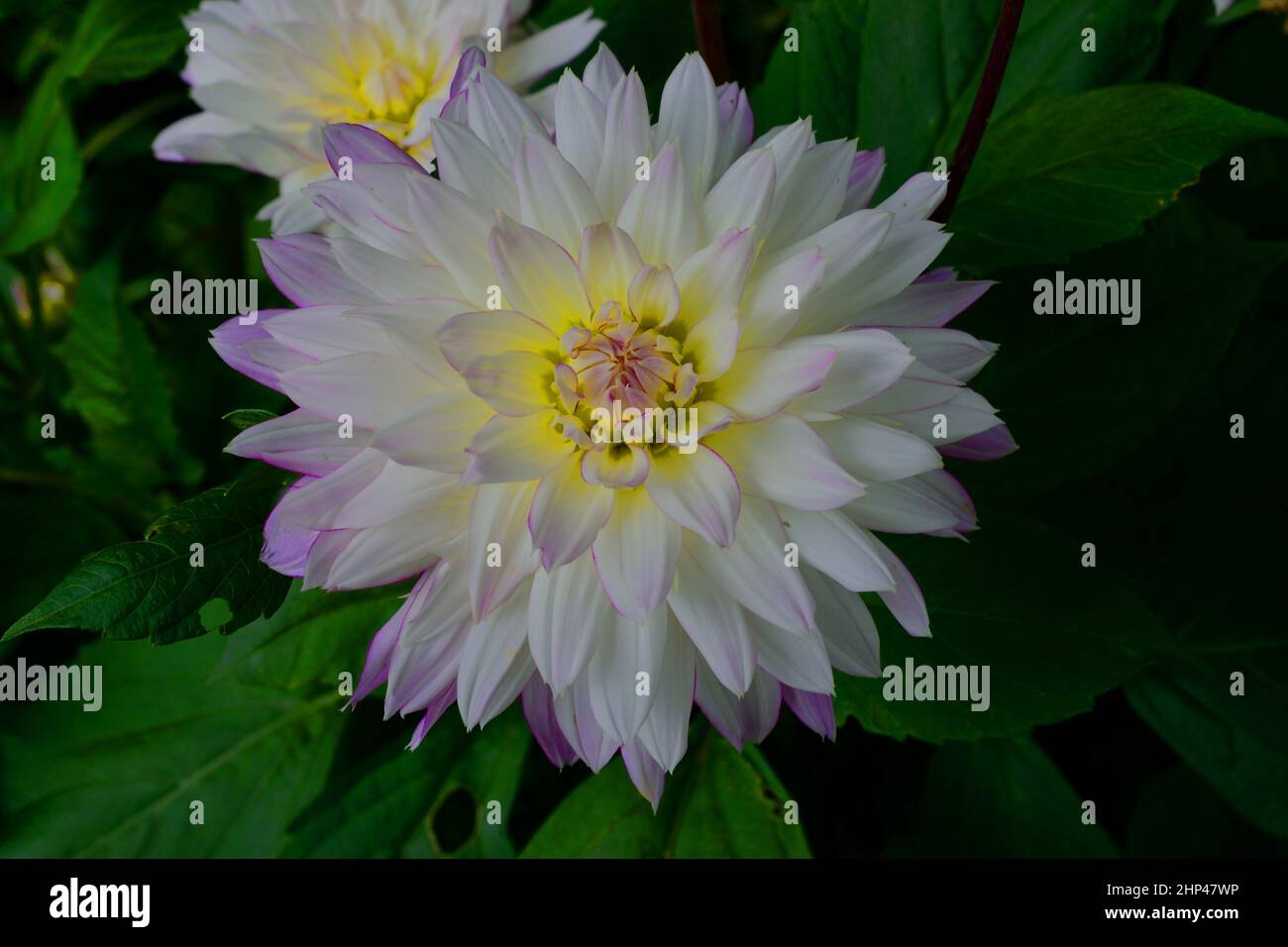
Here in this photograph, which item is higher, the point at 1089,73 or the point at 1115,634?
the point at 1089,73

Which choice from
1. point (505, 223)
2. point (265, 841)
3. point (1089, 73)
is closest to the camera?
point (505, 223)

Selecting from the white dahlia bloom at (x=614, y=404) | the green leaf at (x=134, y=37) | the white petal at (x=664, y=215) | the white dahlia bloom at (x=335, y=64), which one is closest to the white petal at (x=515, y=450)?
the white dahlia bloom at (x=614, y=404)

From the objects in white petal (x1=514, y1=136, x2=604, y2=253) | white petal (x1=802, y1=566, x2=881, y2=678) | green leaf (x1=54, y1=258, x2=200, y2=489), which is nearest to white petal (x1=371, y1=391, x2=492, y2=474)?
white petal (x1=514, y1=136, x2=604, y2=253)

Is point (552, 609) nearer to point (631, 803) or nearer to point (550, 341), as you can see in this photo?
point (550, 341)

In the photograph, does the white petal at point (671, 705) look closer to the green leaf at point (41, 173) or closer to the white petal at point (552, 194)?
the white petal at point (552, 194)

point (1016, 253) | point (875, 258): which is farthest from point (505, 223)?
point (1016, 253)

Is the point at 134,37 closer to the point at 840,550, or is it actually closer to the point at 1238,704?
the point at 840,550

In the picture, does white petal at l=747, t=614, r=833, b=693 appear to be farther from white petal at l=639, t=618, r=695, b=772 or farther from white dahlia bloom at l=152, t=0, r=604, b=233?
white dahlia bloom at l=152, t=0, r=604, b=233
